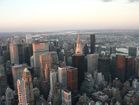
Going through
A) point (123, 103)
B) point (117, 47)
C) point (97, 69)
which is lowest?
point (123, 103)

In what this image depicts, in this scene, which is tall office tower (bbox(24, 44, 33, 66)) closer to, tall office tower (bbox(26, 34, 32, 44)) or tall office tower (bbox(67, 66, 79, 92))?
tall office tower (bbox(26, 34, 32, 44))

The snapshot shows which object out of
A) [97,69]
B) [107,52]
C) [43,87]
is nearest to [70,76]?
[43,87]

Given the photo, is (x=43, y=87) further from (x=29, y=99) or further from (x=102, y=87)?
(x=102, y=87)

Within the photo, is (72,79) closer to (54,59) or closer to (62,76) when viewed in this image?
(62,76)

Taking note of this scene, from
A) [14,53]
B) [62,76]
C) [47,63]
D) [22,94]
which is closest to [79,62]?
[47,63]

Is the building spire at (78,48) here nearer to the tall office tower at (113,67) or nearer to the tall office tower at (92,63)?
the tall office tower at (92,63)
